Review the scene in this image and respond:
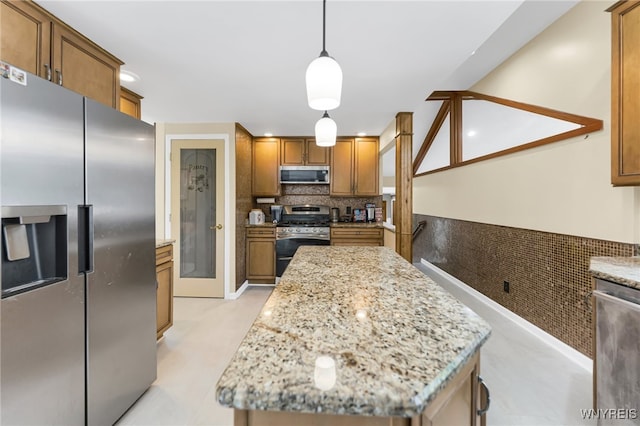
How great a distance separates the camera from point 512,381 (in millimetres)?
1944

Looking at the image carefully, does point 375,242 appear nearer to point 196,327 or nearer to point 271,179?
point 271,179

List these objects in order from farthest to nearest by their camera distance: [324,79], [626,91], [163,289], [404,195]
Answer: [404,195] < [163,289] < [626,91] < [324,79]

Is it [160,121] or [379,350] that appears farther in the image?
[160,121]

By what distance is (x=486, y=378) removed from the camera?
1980mm

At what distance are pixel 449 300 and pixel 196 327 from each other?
2646 mm

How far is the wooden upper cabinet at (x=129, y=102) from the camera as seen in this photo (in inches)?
102

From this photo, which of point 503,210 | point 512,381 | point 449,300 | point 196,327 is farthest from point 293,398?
point 503,210

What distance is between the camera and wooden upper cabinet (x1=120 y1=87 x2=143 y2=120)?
258cm

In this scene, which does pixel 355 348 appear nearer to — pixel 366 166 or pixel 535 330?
pixel 535 330

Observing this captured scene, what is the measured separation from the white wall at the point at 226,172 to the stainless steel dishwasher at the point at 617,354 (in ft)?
11.4

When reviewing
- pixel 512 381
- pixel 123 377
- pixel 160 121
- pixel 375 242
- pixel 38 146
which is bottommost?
pixel 512 381

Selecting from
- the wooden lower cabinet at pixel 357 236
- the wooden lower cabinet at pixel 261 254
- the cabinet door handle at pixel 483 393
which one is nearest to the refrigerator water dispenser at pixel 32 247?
the cabinet door handle at pixel 483 393

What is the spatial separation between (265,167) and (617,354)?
4.13m

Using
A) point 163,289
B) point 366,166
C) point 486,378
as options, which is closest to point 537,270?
point 486,378
